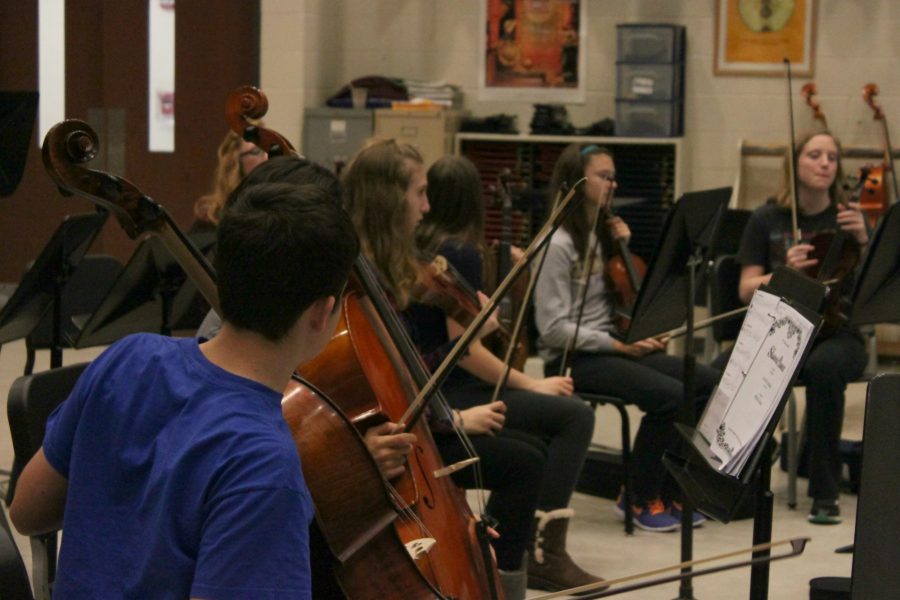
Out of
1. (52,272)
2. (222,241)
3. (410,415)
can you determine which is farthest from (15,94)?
(222,241)

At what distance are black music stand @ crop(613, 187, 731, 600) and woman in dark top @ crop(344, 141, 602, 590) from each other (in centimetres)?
30

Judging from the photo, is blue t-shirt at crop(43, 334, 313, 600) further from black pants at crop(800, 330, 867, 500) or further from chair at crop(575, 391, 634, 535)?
black pants at crop(800, 330, 867, 500)

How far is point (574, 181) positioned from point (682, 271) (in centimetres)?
63

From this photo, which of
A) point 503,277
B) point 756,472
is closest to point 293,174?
point 756,472

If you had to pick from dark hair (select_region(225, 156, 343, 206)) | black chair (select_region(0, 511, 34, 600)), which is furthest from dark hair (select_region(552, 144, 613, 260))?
black chair (select_region(0, 511, 34, 600))

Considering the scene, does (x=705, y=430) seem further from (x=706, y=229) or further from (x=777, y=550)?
(x=777, y=550)

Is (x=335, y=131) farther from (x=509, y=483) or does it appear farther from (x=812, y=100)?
(x=509, y=483)

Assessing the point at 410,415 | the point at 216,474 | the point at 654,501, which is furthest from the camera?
the point at 654,501

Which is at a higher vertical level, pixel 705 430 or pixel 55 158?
pixel 55 158

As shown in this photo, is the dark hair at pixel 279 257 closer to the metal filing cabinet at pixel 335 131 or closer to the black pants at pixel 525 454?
the black pants at pixel 525 454

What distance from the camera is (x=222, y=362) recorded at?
1.28 metres

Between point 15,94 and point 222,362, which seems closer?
point 222,362

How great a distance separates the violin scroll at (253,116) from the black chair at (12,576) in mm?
870

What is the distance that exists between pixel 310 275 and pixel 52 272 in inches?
104
